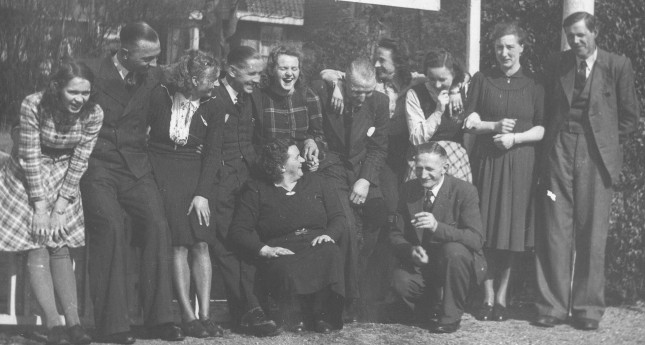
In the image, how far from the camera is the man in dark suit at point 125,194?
20.0ft

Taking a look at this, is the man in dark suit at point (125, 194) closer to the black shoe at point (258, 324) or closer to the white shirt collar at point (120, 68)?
the white shirt collar at point (120, 68)

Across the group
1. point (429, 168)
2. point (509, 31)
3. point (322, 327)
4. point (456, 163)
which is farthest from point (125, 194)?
point (509, 31)

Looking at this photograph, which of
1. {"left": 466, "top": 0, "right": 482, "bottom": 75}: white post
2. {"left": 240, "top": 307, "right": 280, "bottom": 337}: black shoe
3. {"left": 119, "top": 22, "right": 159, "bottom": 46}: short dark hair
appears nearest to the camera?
{"left": 119, "top": 22, "right": 159, "bottom": 46}: short dark hair

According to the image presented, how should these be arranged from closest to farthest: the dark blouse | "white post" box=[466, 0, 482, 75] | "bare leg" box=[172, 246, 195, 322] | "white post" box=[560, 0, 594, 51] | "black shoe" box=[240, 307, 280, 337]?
"bare leg" box=[172, 246, 195, 322] → "black shoe" box=[240, 307, 280, 337] → the dark blouse → "white post" box=[560, 0, 594, 51] → "white post" box=[466, 0, 482, 75]

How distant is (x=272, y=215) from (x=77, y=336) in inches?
54.5

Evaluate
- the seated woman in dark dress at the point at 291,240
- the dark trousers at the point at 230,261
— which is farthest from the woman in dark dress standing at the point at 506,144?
the dark trousers at the point at 230,261

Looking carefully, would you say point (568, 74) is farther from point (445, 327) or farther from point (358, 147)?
point (445, 327)

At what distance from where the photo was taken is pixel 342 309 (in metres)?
6.66

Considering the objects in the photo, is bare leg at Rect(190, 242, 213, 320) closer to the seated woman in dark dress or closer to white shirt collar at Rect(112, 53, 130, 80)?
the seated woman in dark dress

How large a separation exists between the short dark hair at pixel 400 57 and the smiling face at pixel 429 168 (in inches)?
33.4

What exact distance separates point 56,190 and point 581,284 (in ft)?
11.1

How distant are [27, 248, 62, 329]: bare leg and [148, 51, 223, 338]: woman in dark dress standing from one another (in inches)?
28.8

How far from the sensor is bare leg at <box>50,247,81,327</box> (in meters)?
6.01

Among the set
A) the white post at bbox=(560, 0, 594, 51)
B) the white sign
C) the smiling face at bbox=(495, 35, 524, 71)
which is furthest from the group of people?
the white post at bbox=(560, 0, 594, 51)
